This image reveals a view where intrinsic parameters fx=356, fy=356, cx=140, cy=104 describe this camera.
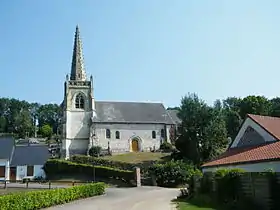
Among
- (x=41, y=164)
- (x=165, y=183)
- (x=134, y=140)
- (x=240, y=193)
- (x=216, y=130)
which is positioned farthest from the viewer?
(x=134, y=140)

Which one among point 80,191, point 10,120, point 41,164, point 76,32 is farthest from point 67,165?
point 10,120

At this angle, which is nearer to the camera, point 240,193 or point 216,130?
point 240,193

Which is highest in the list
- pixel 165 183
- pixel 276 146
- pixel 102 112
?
pixel 102 112

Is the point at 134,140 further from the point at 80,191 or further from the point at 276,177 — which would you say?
the point at 276,177

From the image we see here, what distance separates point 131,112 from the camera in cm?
7131

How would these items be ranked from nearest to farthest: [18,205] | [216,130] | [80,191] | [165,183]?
[18,205] < [80,191] < [165,183] < [216,130]

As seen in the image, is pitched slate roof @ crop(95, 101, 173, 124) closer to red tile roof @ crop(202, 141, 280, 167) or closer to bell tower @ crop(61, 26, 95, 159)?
bell tower @ crop(61, 26, 95, 159)

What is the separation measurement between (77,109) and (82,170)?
18793mm

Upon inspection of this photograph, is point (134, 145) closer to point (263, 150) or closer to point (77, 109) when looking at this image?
point (77, 109)

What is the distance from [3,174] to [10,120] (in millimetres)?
88316

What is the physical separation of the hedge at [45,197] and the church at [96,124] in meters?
31.7

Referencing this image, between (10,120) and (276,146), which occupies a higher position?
(10,120)

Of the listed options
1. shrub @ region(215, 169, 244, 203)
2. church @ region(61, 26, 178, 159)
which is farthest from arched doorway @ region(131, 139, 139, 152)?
shrub @ region(215, 169, 244, 203)

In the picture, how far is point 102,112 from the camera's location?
227 feet
